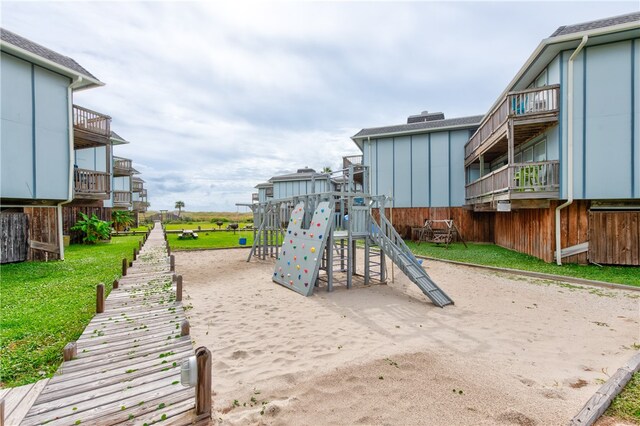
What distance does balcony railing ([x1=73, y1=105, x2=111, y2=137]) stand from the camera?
13.6 m

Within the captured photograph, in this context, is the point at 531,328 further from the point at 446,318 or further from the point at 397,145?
the point at 397,145

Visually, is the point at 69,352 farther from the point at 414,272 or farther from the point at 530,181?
the point at 530,181

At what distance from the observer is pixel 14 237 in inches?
476

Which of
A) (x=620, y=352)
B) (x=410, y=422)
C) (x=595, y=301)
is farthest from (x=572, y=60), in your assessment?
(x=410, y=422)

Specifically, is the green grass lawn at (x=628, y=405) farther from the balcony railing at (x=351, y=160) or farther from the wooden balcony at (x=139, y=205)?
the wooden balcony at (x=139, y=205)

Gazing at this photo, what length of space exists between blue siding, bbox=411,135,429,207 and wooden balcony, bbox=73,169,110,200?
18.7 meters

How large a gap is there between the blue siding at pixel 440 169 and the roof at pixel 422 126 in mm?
650

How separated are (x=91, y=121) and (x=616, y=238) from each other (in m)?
23.3

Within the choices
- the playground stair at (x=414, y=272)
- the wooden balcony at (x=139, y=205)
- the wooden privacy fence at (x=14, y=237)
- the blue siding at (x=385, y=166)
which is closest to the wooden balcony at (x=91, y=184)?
the wooden privacy fence at (x=14, y=237)

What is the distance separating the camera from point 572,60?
36.0 feet

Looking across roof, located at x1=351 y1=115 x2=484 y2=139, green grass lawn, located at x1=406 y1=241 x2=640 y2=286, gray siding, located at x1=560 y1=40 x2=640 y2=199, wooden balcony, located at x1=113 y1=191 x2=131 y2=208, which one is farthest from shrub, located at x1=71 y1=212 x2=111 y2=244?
gray siding, located at x1=560 y1=40 x2=640 y2=199

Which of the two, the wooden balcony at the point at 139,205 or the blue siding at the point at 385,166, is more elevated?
the blue siding at the point at 385,166

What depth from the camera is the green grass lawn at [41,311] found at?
4.15m

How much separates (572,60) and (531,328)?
1093cm
